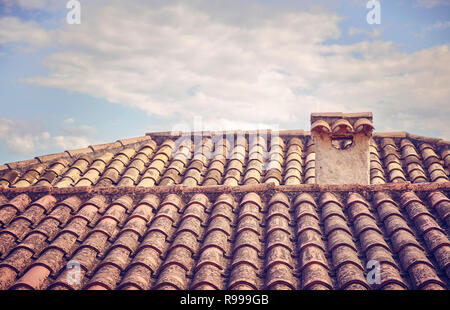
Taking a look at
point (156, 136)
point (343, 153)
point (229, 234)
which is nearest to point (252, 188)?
point (229, 234)

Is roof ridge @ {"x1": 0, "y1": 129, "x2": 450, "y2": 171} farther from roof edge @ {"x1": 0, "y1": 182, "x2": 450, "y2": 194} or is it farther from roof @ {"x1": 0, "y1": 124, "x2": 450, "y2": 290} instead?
roof edge @ {"x1": 0, "y1": 182, "x2": 450, "y2": 194}

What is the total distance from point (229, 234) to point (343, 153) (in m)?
3.11

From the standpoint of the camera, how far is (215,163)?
11.2 m

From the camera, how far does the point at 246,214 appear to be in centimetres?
766

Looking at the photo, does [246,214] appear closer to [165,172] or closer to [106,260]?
[106,260]

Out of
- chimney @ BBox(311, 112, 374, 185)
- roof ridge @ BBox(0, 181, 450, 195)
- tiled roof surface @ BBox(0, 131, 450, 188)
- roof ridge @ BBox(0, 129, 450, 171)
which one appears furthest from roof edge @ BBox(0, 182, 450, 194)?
roof ridge @ BBox(0, 129, 450, 171)

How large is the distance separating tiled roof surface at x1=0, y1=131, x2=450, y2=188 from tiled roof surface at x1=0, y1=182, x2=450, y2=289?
Result: 1964mm

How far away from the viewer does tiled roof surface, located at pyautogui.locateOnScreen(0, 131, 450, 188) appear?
10586mm

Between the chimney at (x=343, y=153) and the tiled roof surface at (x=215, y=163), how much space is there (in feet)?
4.04

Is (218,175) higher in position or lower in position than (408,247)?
higher

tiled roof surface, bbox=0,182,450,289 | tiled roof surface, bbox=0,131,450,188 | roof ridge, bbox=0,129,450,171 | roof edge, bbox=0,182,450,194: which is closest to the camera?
tiled roof surface, bbox=0,182,450,289

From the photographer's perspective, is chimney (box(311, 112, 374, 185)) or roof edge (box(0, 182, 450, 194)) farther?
chimney (box(311, 112, 374, 185))
